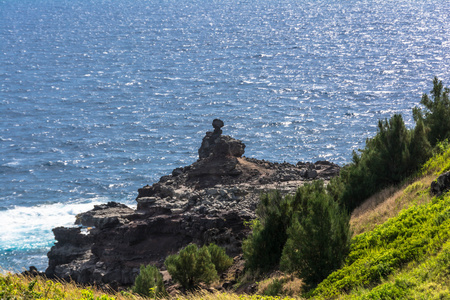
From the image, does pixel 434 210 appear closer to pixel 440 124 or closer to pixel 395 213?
pixel 395 213

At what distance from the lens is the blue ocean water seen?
62500 millimetres

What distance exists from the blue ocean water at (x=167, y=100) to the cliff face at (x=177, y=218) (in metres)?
13.4

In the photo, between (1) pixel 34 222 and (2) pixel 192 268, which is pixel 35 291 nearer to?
(2) pixel 192 268

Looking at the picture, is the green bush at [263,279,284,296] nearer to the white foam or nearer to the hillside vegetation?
the hillside vegetation

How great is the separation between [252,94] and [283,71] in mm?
18754

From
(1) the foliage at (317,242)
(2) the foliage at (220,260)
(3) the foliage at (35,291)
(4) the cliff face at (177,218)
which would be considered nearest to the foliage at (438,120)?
(4) the cliff face at (177,218)

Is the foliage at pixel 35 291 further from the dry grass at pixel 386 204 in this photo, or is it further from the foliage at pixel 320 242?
the dry grass at pixel 386 204

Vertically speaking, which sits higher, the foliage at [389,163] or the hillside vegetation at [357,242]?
the foliage at [389,163]

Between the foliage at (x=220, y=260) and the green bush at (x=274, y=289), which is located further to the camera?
the foliage at (x=220, y=260)

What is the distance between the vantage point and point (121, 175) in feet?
212

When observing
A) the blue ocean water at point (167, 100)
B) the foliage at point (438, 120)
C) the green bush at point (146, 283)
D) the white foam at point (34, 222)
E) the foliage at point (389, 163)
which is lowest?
the green bush at point (146, 283)

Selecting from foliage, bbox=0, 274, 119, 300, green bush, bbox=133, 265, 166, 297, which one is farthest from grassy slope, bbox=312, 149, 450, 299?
green bush, bbox=133, 265, 166, 297

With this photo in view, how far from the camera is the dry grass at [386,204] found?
20844mm

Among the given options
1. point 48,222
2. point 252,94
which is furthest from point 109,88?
point 48,222
